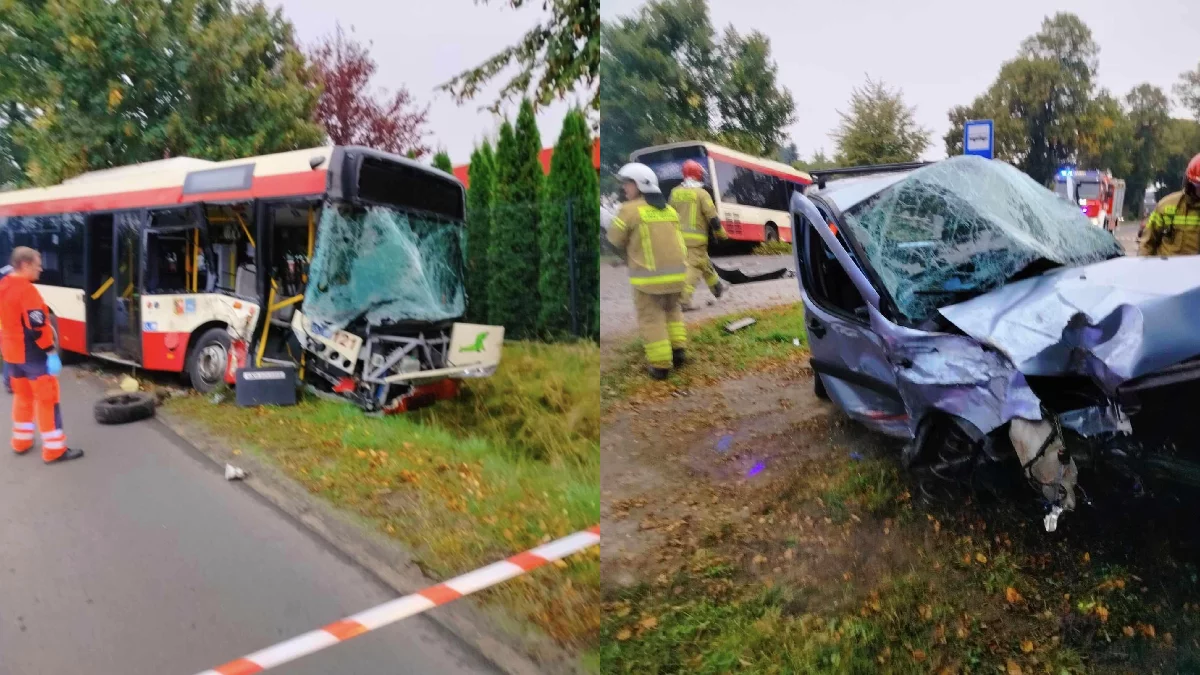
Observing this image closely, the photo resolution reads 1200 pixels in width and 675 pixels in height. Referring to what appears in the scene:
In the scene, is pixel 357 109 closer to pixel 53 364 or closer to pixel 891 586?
pixel 53 364

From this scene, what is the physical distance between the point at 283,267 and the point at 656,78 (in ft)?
5.06

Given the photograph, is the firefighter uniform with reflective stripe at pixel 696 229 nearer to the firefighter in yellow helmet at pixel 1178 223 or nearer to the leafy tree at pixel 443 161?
the firefighter in yellow helmet at pixel 1178 223

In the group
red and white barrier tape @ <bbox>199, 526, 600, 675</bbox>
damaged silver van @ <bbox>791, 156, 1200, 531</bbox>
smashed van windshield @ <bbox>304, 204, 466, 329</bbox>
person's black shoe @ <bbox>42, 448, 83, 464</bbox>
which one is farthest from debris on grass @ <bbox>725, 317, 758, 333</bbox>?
person's black shoe @ <bbox>42, 448, 83, 464</bbox>

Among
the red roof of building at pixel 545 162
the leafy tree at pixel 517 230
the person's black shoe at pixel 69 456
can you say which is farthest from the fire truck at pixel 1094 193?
the person's black shoe at pixel 69 456

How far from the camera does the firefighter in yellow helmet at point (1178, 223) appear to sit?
3.18 ft

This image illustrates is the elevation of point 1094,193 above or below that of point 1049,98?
below

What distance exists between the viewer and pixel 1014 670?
102 centimetres

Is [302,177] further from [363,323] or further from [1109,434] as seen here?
[1109,434]

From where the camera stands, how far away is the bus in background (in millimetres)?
1252

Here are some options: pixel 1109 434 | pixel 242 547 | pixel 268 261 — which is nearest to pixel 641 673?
pixel 1109 434

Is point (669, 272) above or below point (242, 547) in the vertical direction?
above

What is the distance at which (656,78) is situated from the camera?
50.7 inches

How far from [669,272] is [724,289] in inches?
4.3

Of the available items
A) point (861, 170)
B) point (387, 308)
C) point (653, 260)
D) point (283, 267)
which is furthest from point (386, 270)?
point (861, 170)
